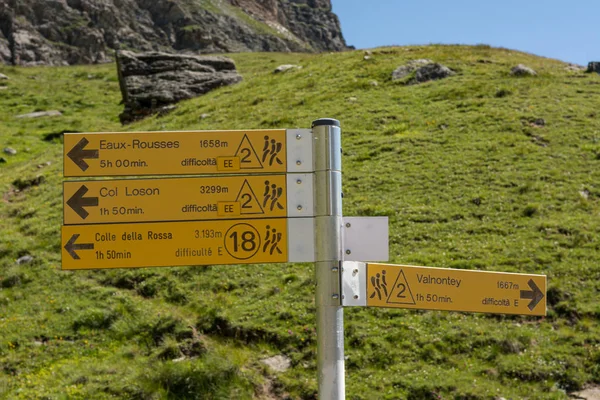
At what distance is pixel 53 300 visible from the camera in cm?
1250

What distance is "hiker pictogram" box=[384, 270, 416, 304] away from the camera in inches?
164

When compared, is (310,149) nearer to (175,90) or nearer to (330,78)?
(330,78)

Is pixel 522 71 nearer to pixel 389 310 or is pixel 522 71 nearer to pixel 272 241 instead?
pixel 389 310

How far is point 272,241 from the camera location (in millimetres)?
4059

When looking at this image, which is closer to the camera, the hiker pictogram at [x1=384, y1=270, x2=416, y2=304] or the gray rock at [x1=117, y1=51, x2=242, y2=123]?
the hiker pictogram at [x1=384, y1=270, x2=416, y2=304]

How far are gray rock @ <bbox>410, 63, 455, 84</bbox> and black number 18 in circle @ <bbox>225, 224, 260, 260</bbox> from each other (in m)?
23.7

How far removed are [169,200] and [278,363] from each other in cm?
637

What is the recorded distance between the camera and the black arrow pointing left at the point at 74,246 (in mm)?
4047

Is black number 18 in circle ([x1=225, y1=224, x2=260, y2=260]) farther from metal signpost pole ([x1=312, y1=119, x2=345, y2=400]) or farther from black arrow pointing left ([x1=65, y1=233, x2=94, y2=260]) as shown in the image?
black arrow pointing left ([x1=65, y1=233, x2=94, y2=260])

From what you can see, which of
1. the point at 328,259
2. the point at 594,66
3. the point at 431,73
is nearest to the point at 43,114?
the point at 431,73

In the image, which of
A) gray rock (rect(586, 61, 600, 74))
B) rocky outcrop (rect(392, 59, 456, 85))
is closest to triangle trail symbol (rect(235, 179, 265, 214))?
rocky outcrop (rect(392, 59, 456, 85))

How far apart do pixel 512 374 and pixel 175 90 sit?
1025 inches

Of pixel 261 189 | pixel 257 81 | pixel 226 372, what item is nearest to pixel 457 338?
pixel 226 372

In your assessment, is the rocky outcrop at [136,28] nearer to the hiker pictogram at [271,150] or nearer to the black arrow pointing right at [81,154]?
the black arrow pointing right at [81,154]
